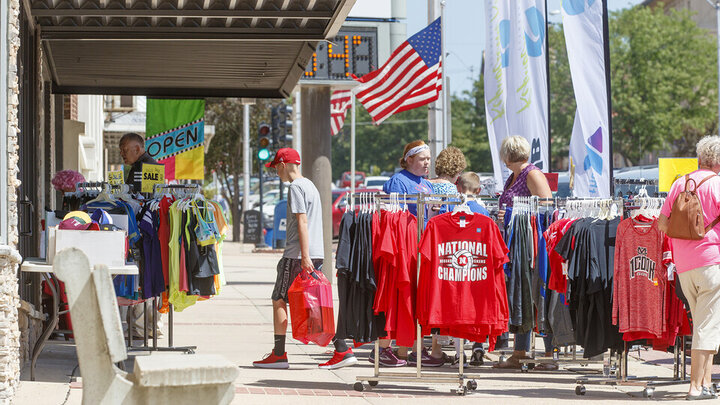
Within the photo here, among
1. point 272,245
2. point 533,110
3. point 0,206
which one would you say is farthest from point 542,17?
point 272,245

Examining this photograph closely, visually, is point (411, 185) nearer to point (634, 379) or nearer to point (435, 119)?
point (634, 379)

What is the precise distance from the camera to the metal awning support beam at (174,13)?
401 inches

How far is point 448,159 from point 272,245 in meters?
20.0

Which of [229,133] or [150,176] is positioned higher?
[229,133]

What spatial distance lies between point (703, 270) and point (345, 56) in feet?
28.0

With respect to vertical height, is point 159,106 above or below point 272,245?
above

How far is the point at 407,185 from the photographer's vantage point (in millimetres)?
9578

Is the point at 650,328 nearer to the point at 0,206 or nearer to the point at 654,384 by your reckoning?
the point at 654,384

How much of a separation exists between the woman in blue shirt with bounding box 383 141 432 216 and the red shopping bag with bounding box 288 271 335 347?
1.03 m

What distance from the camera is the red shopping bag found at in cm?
930

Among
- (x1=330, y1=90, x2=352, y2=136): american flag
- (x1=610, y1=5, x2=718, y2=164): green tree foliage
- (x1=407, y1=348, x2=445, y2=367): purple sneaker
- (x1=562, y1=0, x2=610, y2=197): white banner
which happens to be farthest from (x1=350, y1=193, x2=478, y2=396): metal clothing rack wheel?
(x1=610, y1=5, x2=718, y2=164): green tree foliage

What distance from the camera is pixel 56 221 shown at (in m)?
9.73

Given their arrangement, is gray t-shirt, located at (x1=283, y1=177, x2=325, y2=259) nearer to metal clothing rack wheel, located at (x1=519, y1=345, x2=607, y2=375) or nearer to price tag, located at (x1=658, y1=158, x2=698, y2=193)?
A: metal clothing rack wheel, located at (x1=519, y1=345, x2=607, y2=375)

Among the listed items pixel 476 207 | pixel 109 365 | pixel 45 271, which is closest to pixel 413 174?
pixel 476 207
